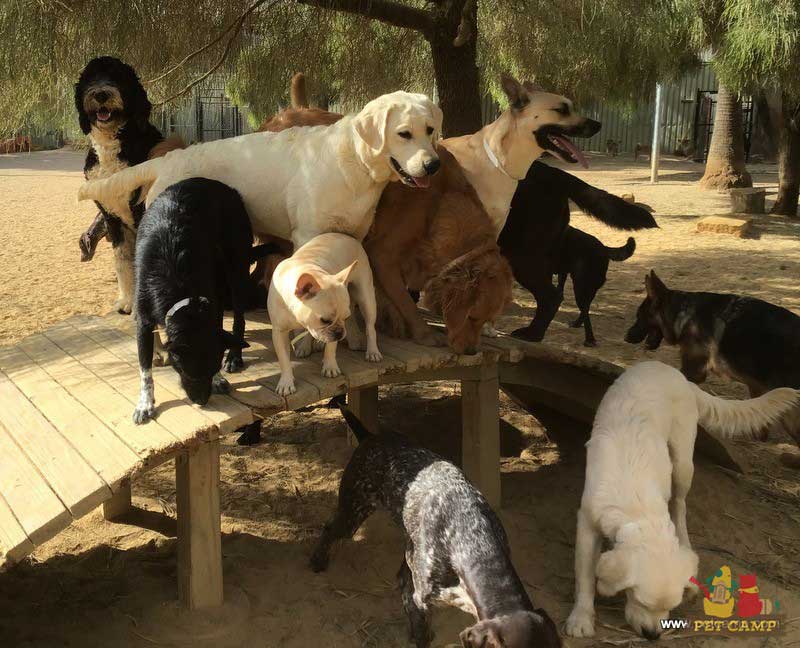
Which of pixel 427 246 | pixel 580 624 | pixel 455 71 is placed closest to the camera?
pixel 580 624

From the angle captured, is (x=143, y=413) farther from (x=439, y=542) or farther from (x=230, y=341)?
(x=439, y=542)

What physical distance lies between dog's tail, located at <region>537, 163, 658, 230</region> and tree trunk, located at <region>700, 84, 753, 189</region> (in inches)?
444

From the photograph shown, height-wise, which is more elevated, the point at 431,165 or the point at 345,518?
the point at 431,165

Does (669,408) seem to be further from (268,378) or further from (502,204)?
(268,378)

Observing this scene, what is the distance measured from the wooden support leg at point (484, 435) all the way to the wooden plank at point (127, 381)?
156cm

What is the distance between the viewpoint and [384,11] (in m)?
5.66

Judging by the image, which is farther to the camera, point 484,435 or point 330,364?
point 484,435

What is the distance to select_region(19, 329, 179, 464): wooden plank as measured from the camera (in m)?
3.12

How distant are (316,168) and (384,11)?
220 cm

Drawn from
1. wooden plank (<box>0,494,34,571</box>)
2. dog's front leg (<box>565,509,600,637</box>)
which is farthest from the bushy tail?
dog's front leg (<box>565,509,600,637</box>)

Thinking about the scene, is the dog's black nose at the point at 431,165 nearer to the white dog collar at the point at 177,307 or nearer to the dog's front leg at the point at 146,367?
the white dog collar at the point at 177,307

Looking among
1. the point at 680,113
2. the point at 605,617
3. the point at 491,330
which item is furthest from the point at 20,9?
the point at 680,113

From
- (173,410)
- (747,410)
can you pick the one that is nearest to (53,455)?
(173,410)

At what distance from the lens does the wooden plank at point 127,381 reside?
10.5 feet
